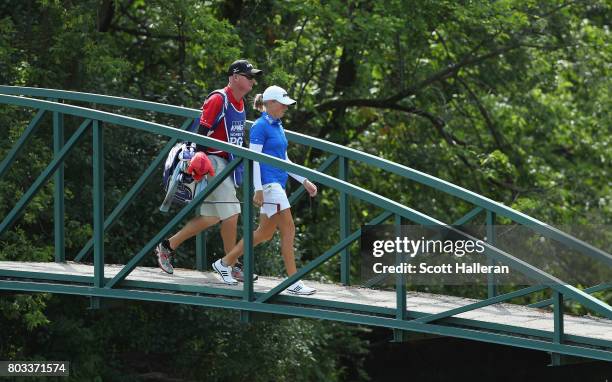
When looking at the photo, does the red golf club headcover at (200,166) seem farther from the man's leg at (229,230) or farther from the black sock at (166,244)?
the black sock at (166,244)

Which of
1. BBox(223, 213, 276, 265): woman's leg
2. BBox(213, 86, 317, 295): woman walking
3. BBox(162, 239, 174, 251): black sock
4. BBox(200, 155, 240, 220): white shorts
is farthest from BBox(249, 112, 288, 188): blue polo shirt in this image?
BBox(162, 239, 174, 251): black sock

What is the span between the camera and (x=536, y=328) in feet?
24.6

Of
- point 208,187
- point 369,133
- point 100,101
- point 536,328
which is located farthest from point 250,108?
point 536,328

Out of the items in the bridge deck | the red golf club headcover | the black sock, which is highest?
the red golf club headcover

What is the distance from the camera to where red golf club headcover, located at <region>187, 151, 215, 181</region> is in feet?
26.3

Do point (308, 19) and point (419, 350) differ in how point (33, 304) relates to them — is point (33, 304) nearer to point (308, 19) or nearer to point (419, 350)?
point (308, 19)

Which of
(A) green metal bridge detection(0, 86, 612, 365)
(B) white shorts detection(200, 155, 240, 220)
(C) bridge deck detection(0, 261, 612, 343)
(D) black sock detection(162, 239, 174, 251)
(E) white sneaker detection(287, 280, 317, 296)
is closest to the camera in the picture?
(A) green metal bridge detection(0, 86, 612, 365)

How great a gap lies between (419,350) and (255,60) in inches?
235

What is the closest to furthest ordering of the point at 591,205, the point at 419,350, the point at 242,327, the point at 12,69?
the point at 12,69 → the point at 242,327 → the point at 591,205 → the point at 419,350

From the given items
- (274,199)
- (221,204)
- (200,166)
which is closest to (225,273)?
(221,204)

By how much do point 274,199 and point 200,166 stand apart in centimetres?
52

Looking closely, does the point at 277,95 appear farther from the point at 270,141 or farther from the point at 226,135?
the point at 226,135

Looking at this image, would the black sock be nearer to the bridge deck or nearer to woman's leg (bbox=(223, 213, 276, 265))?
the bridge deck

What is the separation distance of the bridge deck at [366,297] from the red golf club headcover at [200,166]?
0.78 m
